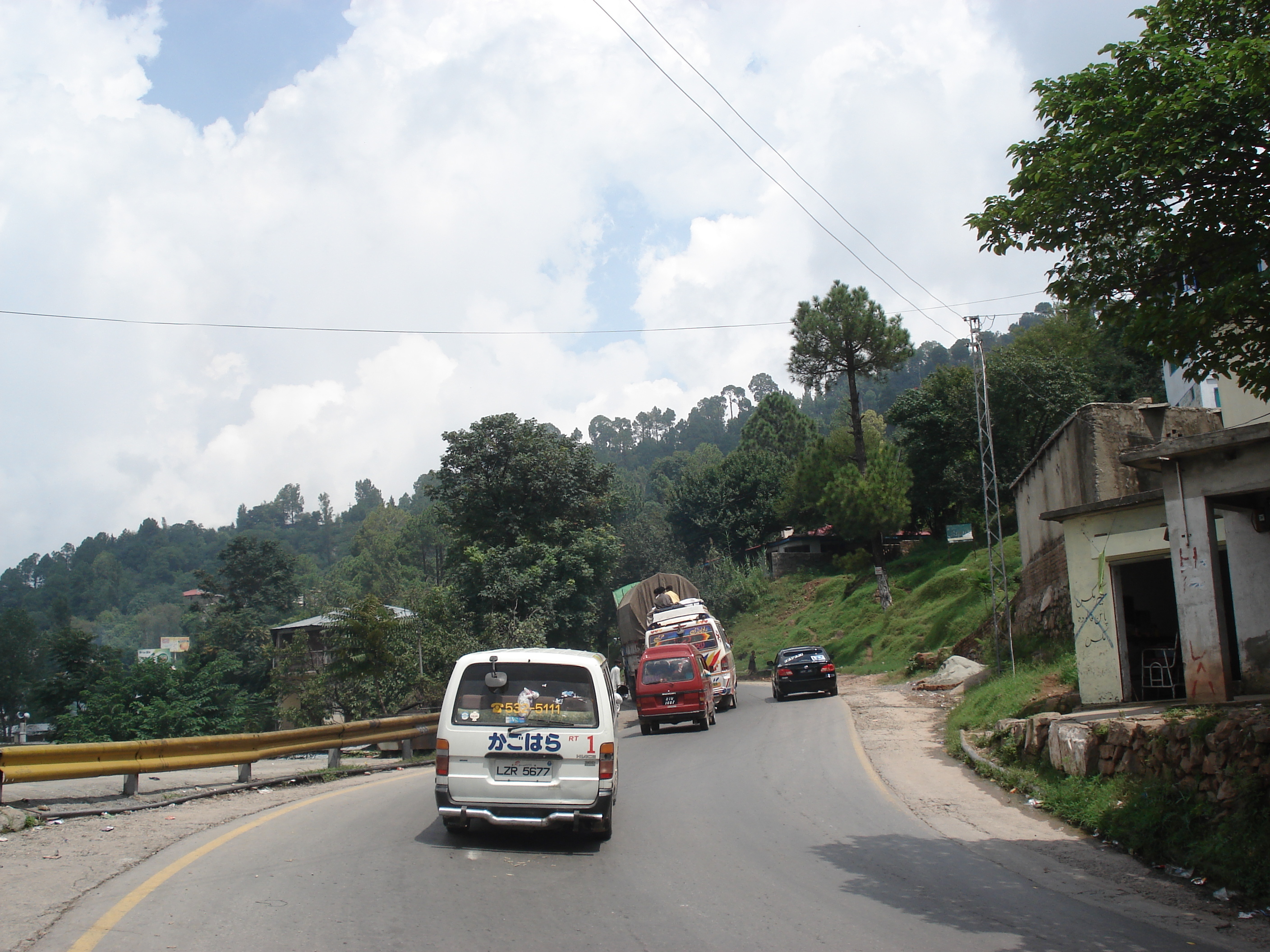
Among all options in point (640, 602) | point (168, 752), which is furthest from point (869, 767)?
point (640, 602)

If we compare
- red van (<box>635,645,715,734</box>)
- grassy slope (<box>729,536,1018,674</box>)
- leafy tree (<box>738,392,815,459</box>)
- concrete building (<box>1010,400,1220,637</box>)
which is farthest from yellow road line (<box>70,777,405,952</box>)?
leafy tree (<box>738,392,815,459</box>)

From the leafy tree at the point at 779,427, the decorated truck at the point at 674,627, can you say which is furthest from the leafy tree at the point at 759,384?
the decorated truck at the point at 674,627

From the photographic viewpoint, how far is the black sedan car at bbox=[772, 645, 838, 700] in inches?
1146

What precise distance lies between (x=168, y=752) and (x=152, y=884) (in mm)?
4669

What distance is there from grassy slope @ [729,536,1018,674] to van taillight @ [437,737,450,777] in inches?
1017

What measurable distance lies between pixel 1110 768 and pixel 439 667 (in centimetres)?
2379

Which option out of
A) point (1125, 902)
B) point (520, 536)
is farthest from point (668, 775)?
point (520, 536)

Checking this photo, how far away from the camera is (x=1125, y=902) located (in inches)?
280

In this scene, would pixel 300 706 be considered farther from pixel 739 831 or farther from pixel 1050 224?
pixel 1050 224

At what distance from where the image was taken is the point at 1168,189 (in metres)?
8.01

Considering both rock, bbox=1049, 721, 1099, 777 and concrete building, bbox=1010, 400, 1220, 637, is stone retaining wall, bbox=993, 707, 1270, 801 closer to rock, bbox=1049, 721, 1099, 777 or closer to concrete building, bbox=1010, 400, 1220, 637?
rock, bbox=1049, 721, 1099, 777

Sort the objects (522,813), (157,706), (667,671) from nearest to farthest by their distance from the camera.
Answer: (522,813) → (667,671) → (157,706)

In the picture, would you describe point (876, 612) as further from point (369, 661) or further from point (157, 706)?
point (157, 706)

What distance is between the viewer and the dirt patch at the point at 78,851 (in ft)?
19.7
